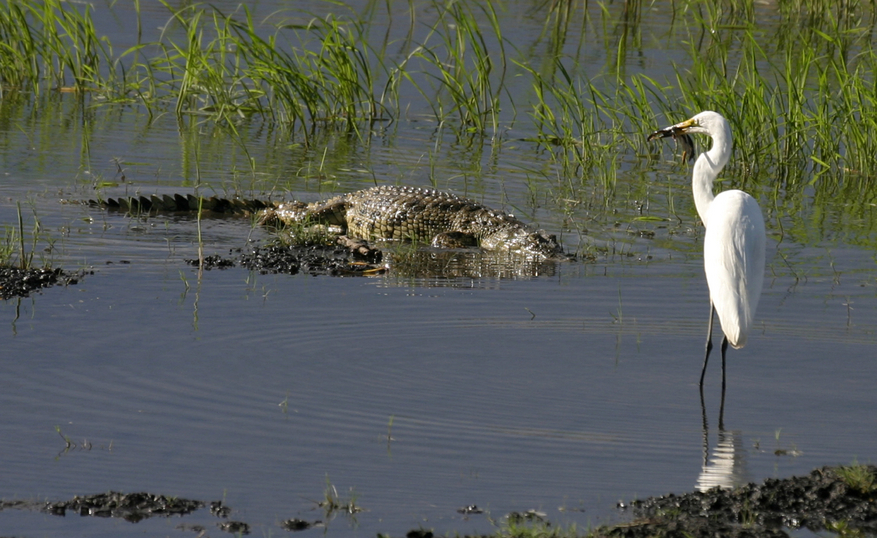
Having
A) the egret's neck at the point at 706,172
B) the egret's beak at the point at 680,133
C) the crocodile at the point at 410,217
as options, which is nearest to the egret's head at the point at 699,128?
the egret's beak at the point at 680,133

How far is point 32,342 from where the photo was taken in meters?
5.72

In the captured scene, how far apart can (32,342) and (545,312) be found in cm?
262

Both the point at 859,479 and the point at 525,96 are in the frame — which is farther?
the point at 525,96

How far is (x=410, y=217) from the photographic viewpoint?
30.6 feet

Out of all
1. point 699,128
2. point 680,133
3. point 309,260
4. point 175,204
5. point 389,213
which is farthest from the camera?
point 389,213

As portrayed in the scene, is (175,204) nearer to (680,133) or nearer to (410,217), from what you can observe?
(410,217)

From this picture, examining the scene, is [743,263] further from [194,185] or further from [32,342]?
[194,185]

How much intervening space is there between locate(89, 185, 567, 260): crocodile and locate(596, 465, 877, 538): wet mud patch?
179 inches

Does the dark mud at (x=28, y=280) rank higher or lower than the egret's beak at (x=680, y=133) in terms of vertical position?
lower

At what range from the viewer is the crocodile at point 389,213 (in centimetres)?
888

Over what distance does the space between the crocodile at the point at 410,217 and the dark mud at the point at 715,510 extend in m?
4.71

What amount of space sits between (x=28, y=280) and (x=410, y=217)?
334 centimetres

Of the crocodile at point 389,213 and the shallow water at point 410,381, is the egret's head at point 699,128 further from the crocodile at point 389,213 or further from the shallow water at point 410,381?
the crocodile at point 389,213

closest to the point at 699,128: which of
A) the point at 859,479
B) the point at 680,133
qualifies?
the point at 680,133
